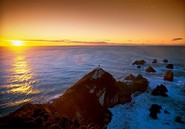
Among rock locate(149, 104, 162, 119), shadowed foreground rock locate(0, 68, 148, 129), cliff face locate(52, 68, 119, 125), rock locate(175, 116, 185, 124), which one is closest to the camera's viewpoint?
shadowed foreground rock locate(0, 68, 148, 129)

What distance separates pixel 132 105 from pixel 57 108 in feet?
48.2

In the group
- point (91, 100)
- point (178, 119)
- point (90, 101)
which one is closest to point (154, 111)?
point (178, 119)

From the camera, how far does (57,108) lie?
1680cm

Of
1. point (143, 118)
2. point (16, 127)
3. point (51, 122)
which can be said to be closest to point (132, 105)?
point (143, 118)

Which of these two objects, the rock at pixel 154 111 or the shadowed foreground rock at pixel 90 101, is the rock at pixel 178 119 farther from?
the shadowed foreground rock at pixel 90 101

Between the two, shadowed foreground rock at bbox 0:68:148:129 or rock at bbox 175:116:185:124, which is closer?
shadowed foreground rock at bbox 0:68:148:129

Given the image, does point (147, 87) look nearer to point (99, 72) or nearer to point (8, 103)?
point (99, 72)

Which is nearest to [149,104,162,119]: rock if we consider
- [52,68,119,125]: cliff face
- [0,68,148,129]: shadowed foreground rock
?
[0,68,148,129]: shadowed foreground rock

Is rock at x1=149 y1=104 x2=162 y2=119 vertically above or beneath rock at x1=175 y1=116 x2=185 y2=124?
above

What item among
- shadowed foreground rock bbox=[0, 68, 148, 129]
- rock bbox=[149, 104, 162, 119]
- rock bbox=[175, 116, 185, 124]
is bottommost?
rock bbox=[175, 116, 185, 124]

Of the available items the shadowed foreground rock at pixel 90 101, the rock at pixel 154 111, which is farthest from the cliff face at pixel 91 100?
the rock at pixel 154 111

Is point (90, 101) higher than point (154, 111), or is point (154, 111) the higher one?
point (90, 101)

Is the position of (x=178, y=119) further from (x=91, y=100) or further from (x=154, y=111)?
(x=91, y=100)

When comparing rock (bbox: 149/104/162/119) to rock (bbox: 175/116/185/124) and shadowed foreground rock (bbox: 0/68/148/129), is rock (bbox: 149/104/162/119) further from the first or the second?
shadowed foreground rock (bbox: 0/68/148/129)
